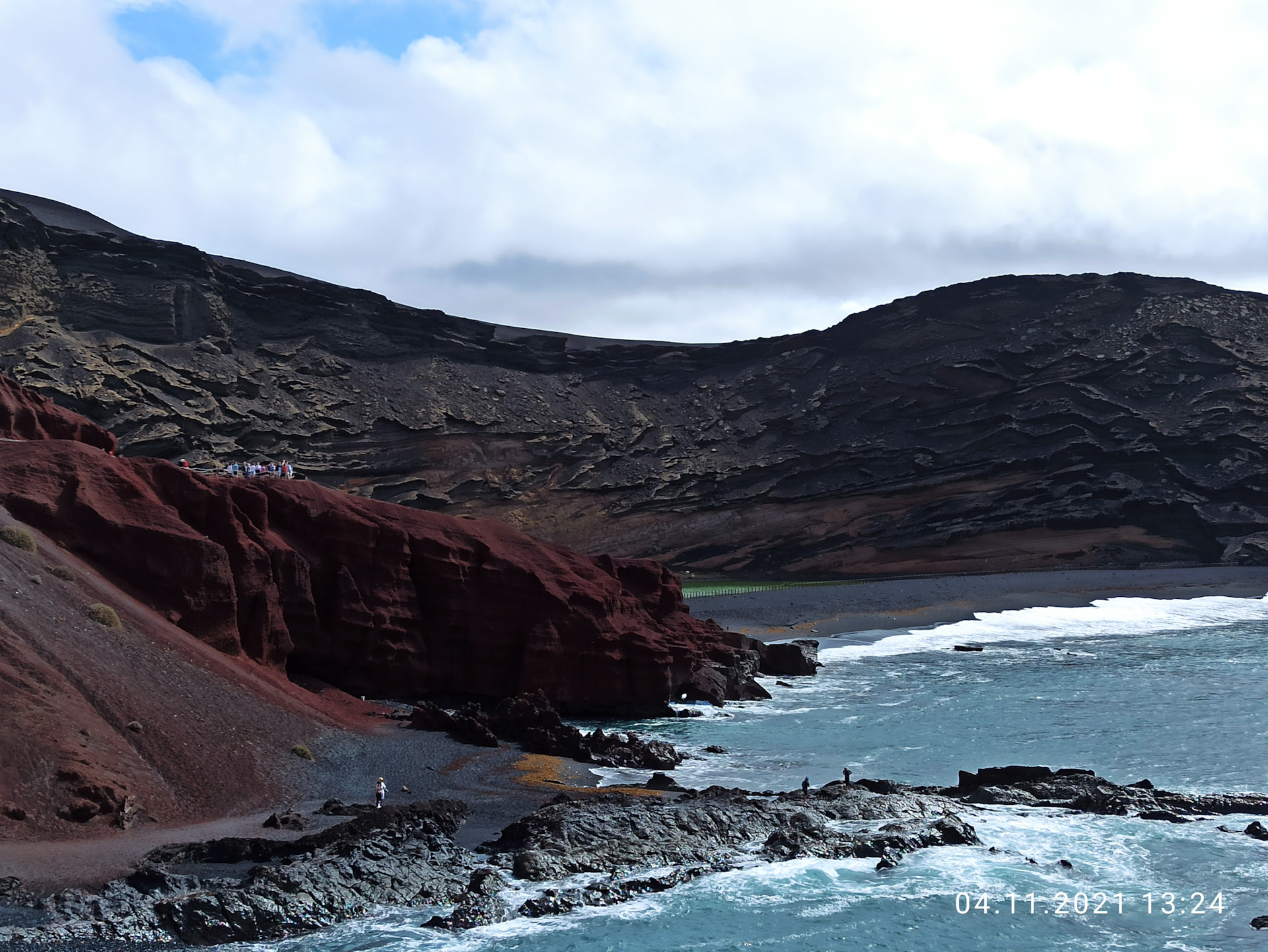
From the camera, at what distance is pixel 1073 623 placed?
61.1 meters

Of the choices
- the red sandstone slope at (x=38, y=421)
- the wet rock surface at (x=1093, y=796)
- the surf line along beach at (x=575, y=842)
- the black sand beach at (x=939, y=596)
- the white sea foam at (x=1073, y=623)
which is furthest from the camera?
the black sand beach at (x=939, y=596)

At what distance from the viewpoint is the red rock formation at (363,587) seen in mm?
27656

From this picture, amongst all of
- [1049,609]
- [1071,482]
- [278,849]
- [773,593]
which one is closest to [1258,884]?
[278,849]

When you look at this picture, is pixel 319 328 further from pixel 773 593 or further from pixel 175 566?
pixel 175 566

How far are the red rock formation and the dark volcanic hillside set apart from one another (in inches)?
1983

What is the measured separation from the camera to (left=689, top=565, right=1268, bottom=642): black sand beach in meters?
60.8

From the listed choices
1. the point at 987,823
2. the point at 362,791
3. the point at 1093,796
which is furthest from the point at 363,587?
the point at 1093,796

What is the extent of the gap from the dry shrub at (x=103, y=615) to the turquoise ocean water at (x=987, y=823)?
36.1ft

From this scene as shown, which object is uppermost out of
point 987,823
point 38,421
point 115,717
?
point 38,421

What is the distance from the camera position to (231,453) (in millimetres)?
82625

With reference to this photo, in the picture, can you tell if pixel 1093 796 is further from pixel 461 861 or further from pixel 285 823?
pixel 285 823

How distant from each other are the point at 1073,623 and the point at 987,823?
42.4 m

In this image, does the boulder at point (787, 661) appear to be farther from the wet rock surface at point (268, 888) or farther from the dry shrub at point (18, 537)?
the dry shrub at point (18, 537)

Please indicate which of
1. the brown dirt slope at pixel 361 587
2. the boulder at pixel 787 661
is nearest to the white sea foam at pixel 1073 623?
the boulder at pixel 787 661
